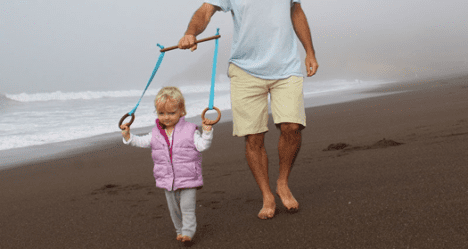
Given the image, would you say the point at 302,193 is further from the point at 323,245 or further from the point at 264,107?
the point at 323,245

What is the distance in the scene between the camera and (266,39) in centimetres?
289

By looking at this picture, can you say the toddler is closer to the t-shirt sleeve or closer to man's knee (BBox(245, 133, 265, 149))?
man's knee (BBox(245, 133, 265, 149))

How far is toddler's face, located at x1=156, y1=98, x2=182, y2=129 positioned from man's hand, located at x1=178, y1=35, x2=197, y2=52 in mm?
381

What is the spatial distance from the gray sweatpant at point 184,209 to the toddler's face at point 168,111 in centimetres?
39

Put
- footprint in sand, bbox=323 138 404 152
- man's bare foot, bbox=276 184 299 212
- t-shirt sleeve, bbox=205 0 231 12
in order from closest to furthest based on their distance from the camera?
man's bare foot, bbox=276 184 299 212
t-shirt sleeve, bbox=205 0 231 12
footprint in sand, bbox=323 138 404 152

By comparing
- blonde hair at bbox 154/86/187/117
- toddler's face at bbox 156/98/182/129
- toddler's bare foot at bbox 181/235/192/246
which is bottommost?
toddler's bare foot at bbox 181/235/192/246

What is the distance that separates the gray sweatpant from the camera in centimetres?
240

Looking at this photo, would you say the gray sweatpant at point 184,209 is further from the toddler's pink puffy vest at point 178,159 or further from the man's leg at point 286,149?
the man's leg at point 286,149

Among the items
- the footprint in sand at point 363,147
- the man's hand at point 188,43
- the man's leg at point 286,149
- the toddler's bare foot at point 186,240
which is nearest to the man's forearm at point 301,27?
the man's leg at point 286,149

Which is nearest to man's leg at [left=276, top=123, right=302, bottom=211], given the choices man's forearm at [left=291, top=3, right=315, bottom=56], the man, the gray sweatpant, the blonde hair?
the man

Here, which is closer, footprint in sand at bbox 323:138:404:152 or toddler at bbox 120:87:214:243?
toddler at bbox 120:87:214:243

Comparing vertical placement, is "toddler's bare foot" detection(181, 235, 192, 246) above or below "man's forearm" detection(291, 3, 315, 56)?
below

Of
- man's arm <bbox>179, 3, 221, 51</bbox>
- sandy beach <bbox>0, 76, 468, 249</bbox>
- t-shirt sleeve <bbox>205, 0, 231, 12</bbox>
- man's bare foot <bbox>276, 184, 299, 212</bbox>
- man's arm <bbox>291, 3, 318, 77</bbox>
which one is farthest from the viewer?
man's arm <bbox>291, 3, 318, 77</bbox>

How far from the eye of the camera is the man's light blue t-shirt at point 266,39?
287cm
